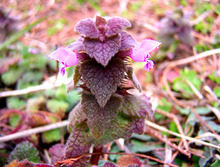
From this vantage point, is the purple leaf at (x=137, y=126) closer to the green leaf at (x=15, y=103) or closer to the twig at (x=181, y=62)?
the twig at (x=181, y=62)

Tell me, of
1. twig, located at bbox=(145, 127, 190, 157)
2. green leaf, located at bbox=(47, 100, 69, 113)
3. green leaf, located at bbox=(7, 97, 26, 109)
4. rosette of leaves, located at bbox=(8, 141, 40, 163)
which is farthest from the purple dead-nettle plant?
green leaf, located at bbox=(7, 97, 26, 109)

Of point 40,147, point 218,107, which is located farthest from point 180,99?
point 40,147

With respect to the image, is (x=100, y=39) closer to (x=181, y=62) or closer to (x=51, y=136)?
(x=51, y=136)

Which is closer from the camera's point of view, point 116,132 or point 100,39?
point 100,39

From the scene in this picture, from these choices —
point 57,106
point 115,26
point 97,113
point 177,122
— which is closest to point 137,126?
point 97,113

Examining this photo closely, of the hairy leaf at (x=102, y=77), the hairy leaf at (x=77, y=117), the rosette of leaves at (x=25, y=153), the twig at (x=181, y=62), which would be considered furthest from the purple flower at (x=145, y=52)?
the twig at (x=181, y=62)

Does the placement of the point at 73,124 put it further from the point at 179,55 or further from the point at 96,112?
the point at 179,55
